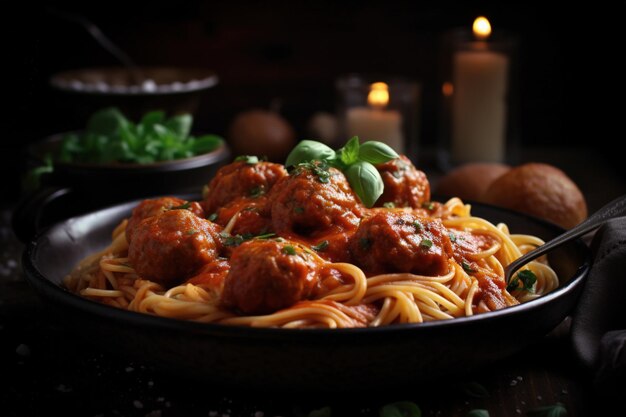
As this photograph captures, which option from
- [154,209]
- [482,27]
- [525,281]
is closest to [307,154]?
[154,209]

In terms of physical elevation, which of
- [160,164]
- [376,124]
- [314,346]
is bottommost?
[376,124]

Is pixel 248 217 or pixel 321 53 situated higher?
pixel 248 217

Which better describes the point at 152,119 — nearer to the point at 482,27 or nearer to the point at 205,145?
the point at 205,145

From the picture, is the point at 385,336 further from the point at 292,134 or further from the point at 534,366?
the point at 292,134

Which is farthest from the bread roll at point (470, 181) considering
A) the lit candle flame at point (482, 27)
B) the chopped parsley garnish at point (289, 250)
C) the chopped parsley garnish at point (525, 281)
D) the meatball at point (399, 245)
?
the chopped parsley garnish at point (289, 250)

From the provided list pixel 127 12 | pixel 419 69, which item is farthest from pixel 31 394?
pixel 419 69

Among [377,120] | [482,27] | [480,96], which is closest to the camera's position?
[482,27]

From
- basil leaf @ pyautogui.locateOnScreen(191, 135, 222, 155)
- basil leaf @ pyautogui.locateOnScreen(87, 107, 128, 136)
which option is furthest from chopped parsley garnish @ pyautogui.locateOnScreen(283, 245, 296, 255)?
basil leaf @ pyautogui.locateOnScreen(87, 107, 128, 136)

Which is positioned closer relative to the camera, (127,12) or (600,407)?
(600,407)
